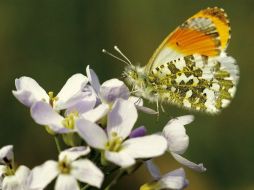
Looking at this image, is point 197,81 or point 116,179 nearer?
point 116,179

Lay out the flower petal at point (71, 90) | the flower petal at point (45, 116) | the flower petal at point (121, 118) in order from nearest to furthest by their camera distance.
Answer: the flower petal at point (45, 116), the flower petal at point (121, 118), the flower petal at point (71, 90)

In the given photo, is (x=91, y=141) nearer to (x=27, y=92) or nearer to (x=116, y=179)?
(x=116, y=179)

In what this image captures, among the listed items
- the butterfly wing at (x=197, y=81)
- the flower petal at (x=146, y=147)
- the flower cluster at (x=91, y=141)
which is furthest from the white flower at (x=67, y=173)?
the butterfly wing at (x=197, y=81)

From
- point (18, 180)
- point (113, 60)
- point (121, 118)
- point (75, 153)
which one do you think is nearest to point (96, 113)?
point (121, 118)

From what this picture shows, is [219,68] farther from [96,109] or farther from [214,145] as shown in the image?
[214,145]

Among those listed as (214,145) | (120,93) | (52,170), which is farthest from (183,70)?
(214,145)

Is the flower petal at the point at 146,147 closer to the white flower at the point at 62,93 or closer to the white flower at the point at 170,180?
the white flower at the point at 170,180

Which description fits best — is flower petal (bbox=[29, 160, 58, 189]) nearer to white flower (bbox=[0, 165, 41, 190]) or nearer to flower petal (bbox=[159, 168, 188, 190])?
white flower (bbox=[0, 165, 41, 190])
